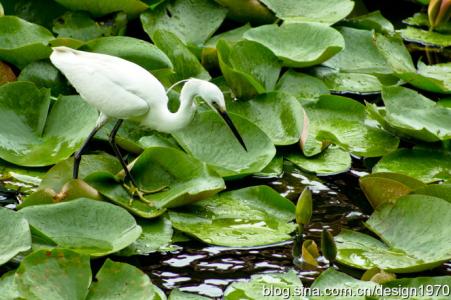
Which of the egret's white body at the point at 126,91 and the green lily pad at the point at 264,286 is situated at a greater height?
the egret's white body at the point at 126,91

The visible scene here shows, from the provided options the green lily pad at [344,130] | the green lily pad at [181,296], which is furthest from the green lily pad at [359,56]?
the green lily pad at [181,296]

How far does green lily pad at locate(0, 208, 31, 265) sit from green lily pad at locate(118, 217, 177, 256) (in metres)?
0.44

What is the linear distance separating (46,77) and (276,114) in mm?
1198

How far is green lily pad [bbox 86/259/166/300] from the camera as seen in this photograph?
3355 mm

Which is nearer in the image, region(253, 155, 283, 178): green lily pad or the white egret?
the white egret

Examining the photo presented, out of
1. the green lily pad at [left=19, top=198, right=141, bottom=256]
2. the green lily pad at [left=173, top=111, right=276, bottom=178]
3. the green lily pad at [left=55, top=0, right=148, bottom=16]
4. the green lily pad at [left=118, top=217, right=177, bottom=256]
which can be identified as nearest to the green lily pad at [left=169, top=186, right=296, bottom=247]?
the green lily pad at [left=118, top=217, right=177, bottom=256]

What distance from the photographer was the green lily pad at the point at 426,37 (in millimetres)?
6413

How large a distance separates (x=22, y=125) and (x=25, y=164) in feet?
0.85

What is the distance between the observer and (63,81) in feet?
16.4

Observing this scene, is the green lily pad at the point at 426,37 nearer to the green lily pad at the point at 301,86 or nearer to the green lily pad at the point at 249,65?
the green lily pad at the point at 301,86

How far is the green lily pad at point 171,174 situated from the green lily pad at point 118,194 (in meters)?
0.05

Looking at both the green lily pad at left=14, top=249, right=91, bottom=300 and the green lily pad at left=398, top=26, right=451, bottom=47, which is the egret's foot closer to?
the green lily pad at left=14, top=249, right=91, bottom=300

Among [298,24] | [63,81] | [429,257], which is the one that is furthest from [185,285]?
[298,24]

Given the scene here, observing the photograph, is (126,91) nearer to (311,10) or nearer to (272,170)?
(272,170)
